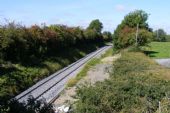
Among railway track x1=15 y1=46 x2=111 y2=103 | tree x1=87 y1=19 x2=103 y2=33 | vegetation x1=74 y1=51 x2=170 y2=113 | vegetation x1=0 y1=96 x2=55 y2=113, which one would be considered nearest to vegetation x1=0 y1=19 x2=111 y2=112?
railway track x1=15 y1=46 x2=111 y2=103

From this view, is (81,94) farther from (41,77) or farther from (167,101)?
(41,77)

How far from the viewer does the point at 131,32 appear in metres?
71.7

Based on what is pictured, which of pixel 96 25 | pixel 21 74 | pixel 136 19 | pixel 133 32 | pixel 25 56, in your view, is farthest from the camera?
pixel 96 25

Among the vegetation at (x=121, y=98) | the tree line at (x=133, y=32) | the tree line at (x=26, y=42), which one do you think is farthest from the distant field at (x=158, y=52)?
the vegetation at (x=121, y=98)

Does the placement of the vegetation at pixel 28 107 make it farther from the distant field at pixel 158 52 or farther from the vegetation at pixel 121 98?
the distant field at pixel 158 52

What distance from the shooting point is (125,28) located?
74.5 m

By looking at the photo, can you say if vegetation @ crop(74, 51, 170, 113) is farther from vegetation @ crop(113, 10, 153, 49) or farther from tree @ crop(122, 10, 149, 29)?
tree @ crop(122, 10, 149, 29)

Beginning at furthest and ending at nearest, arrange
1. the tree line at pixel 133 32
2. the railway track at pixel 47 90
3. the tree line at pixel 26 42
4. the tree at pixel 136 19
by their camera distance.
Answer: the tree at pixel 136 19 < the tree line at pixel 133 32 < the tree line at pixel 26 42 < the railway track at pixel 47 90

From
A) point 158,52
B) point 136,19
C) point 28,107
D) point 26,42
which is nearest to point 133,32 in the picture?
point 136,19

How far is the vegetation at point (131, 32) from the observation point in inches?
2712

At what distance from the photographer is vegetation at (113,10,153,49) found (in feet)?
226

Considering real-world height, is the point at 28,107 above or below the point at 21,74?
above

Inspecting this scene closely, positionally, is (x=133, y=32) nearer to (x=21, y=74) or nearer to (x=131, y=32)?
(x=131, y=32)

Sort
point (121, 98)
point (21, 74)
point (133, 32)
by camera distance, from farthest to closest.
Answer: point (133, 32) → point (21, 74) → point (121, 98)
